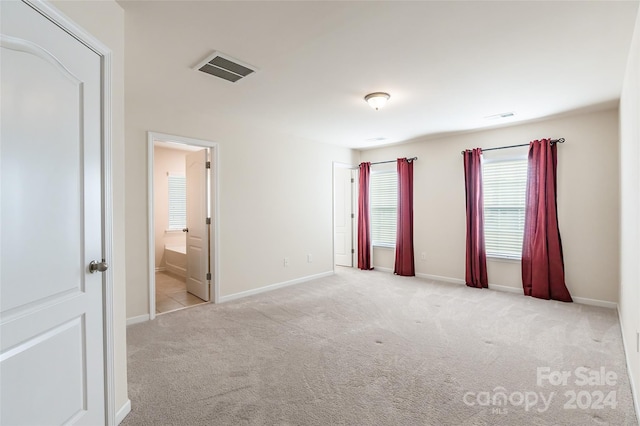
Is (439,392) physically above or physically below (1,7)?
below

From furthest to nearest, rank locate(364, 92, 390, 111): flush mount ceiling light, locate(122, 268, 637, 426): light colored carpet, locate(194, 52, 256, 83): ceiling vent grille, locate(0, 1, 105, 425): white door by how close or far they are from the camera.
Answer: locate(364, 92, 390, 111): flush mount ceiling light, locate(194, 52, 256, 83): ceiling vent grille, locate(122, 268, 637, 426): light colored carpet, locate(0, 1, 105, 425): white door

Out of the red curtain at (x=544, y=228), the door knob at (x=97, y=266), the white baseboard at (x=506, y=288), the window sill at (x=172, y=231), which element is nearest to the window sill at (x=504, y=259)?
the red curtain at (x=544, y=228)

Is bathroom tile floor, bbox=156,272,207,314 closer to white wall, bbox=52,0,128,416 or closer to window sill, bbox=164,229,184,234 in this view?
window sill, bbox=164,229,184,234

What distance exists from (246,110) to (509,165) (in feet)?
13.2

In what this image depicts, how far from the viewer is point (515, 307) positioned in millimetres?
3881

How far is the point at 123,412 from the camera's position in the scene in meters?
1.82

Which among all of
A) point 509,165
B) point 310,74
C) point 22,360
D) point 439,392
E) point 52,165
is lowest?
point 439,392

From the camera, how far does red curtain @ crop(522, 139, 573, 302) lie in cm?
412

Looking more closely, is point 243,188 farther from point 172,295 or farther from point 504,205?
point 504,205

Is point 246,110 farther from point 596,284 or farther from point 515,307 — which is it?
point 596,284

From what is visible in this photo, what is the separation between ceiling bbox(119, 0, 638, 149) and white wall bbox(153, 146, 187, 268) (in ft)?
10.0

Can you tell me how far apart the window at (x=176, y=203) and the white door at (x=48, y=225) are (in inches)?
207

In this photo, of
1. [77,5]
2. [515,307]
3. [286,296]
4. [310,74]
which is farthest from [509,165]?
[77,5]

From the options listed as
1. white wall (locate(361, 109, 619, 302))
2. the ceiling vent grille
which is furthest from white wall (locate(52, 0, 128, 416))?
white wall (locate(361, 109, 619, 302))
